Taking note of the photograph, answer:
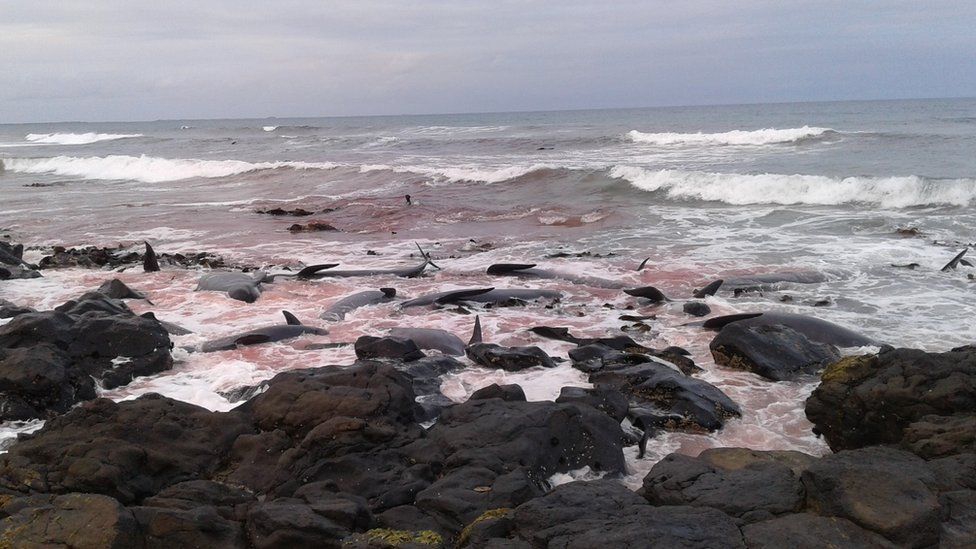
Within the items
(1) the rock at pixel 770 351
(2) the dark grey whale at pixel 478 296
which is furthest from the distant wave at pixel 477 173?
(1) the rock at pixel 770 351

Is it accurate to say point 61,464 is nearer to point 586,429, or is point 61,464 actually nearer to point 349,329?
point 586,429

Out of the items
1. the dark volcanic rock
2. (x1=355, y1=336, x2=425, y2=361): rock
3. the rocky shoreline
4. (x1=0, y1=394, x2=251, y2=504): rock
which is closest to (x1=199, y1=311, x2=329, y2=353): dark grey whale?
the rocky shoreline

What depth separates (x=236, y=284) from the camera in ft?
37.4

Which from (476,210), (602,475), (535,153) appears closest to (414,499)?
(602,475)

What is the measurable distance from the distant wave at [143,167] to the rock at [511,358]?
92.4 ft

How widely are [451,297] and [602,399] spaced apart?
15.1 feet

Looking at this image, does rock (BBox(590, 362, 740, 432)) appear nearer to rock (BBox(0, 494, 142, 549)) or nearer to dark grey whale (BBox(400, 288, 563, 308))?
dark grey whale (BBox(400, 288, 563, 308))

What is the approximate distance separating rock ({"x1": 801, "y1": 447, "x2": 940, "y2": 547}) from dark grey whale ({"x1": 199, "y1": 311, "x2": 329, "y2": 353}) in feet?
20.9

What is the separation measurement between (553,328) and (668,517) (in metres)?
4.91

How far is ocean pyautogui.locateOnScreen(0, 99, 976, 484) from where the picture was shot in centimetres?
823

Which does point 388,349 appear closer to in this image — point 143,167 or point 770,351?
point 770,351

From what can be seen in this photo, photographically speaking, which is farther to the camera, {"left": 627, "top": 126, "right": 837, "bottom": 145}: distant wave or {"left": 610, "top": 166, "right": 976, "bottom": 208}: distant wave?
{"left": 627, "top": 126, "right": 837, "bottom": 145}: distant wave

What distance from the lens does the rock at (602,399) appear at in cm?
604

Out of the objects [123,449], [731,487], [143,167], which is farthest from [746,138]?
[123,449]
